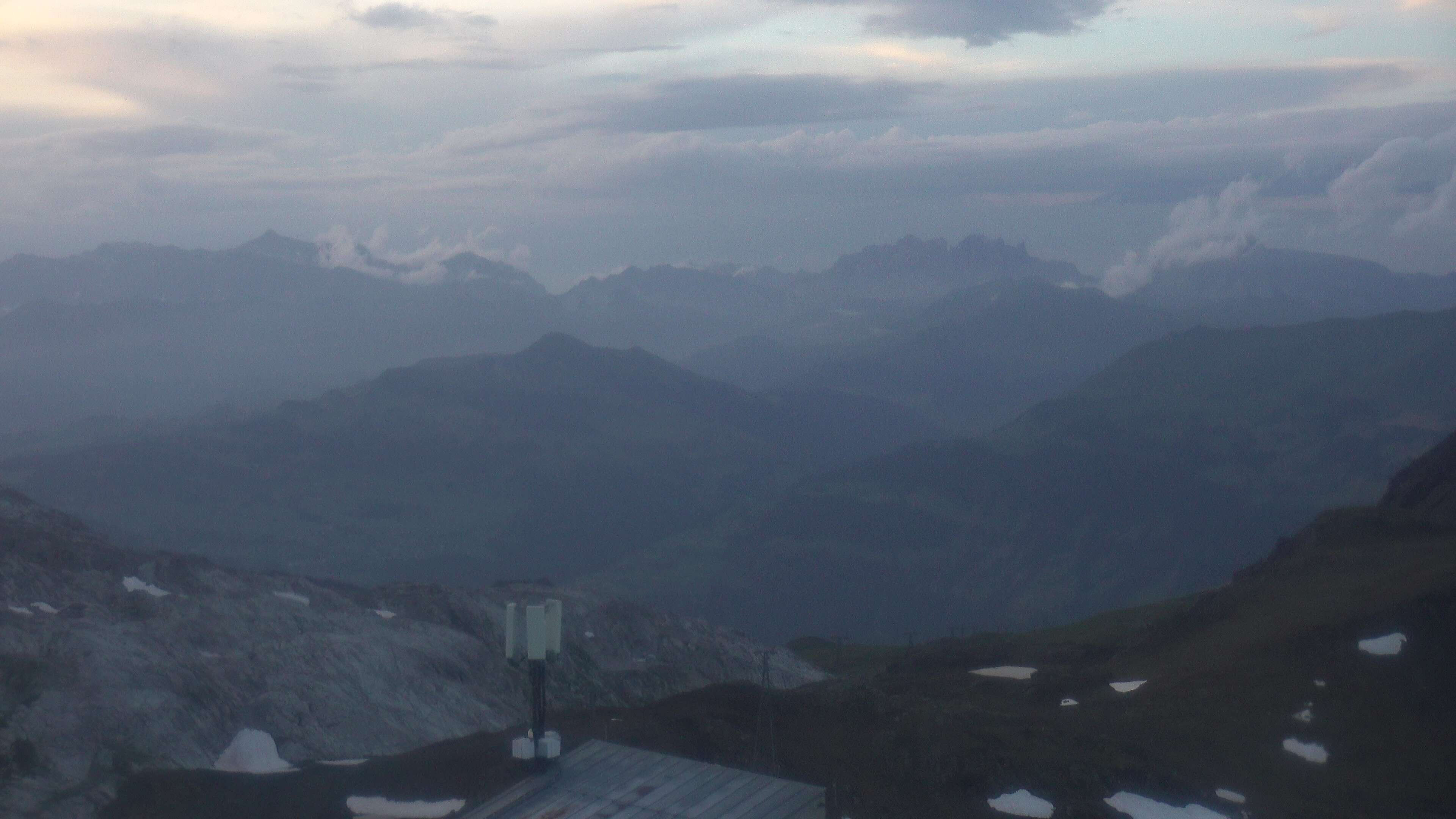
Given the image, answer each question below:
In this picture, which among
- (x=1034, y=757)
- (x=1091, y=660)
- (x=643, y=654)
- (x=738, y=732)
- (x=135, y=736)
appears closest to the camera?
(x=1034, y=757)

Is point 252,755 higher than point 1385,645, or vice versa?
point 1385,645

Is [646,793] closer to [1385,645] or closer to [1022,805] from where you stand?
[1022,805]

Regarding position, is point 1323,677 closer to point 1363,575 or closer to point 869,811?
point 1363,575

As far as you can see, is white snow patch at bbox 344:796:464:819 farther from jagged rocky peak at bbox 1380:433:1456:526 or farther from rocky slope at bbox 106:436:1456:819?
jagged rocky peak at bbox 1380:433:1456:526

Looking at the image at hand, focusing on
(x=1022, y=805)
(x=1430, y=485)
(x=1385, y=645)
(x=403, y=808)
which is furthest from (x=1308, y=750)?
(x=1430, y=485)

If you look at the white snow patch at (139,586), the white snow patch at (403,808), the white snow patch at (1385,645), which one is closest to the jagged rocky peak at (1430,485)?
the white snow patch at (1385,645)

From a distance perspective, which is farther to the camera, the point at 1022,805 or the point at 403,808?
the point at 403,808

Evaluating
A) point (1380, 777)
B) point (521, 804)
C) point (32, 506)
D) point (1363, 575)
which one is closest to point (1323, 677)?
point (1380, 777)
